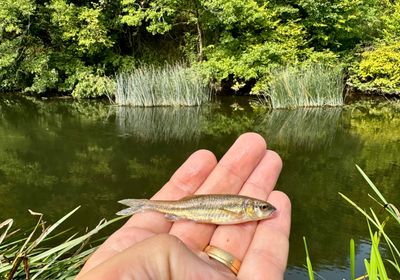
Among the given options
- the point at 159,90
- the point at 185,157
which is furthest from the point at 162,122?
the point at 185,157

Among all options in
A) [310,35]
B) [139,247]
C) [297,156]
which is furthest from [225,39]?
[139,247]

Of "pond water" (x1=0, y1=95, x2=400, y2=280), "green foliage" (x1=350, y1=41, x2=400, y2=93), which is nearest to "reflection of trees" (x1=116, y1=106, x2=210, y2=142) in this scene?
"pond water" (x1=0, y1=95, x2=400, y2=280)

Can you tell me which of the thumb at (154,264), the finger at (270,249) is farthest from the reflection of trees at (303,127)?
the thumb at (154,264)

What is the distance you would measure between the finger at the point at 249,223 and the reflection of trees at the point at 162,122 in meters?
7.96

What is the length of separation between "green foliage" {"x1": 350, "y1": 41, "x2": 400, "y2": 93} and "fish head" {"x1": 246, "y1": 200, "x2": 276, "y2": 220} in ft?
56.2

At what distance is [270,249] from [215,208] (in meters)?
0.50

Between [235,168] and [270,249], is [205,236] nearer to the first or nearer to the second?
[270,249]

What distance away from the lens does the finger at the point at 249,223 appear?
2713 millimetres

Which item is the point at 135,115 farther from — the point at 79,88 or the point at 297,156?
the point at 297,156

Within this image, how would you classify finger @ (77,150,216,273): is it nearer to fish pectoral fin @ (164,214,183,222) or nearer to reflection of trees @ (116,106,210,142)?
fish pectoral fin @ (164,214,183,222)

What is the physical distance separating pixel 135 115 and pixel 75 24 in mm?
6485

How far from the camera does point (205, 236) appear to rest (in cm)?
291

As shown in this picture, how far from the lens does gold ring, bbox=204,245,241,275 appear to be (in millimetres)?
2449

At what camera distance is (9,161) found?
9602mm
